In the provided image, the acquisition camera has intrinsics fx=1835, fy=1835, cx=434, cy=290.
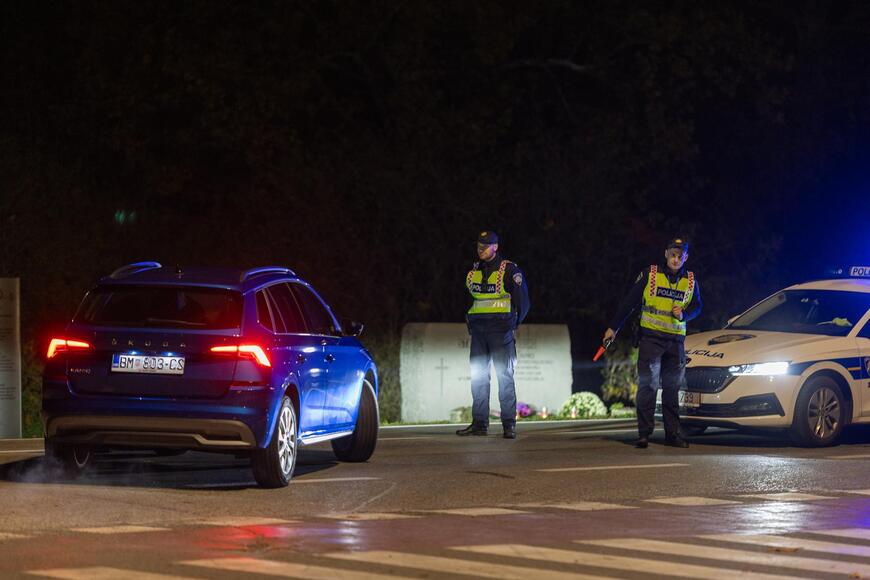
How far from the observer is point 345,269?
21.9 metres

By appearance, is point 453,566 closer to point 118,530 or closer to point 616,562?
point 616,562

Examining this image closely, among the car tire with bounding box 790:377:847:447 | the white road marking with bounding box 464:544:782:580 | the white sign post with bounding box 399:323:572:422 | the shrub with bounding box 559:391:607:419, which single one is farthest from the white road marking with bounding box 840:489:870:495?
the shrub with bounding box 559:391:607:419

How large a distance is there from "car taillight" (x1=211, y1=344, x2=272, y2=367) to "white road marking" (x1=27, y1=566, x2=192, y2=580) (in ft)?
10.9

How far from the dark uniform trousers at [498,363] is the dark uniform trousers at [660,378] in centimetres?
134

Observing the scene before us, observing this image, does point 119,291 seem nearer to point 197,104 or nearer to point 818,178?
point 197,104

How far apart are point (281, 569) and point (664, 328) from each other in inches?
307

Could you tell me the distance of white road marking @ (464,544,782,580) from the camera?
8.98 m

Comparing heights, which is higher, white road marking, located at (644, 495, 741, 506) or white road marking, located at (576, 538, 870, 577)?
white road marking, located at (644, 495, 741, 506)

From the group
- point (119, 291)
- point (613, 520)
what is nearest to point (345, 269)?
point (119, 291)

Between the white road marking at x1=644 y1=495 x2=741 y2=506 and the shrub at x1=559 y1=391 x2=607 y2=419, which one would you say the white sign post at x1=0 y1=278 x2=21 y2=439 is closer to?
the shrub at x1=559 y1=391 x2=607 y2=419

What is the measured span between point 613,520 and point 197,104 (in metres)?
14.6

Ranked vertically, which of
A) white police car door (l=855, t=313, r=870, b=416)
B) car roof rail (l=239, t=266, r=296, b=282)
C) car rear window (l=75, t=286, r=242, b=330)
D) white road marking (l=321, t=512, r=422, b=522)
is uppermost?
car roof rail (l=239, t=266, r=296, b=282)

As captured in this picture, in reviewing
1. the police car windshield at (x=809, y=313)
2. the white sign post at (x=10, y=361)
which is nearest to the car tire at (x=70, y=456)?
the white sign post at (x=10, y=361)

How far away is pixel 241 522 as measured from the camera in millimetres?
10688
